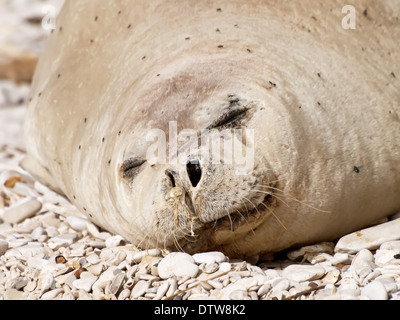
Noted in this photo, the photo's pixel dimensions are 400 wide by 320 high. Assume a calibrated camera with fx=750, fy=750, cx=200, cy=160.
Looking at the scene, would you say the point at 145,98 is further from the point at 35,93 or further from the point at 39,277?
the point at 35,93

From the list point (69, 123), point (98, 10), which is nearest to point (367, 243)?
point (69, 123)

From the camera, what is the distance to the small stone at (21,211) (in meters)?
3.98

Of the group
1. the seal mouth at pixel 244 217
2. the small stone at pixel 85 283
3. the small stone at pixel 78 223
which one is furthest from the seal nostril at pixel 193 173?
the small stone at pixel 78 223

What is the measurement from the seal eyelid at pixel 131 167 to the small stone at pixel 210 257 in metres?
0.42

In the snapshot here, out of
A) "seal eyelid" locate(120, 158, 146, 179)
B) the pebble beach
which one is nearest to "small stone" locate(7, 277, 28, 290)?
the pebble beach

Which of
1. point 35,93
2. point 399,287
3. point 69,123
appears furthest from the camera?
point 35,93

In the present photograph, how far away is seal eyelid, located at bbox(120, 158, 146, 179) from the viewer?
304 cm

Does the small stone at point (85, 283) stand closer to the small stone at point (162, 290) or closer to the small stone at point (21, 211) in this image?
the small stone at point (162, 290)

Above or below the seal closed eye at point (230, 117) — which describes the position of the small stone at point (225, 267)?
below

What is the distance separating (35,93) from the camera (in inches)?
177

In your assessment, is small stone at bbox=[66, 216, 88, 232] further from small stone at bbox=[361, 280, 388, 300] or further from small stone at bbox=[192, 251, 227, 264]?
small stone at bbox=[361, 280, 388, 300]

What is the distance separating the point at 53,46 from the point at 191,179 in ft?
6.71

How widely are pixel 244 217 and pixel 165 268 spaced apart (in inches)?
14.8
